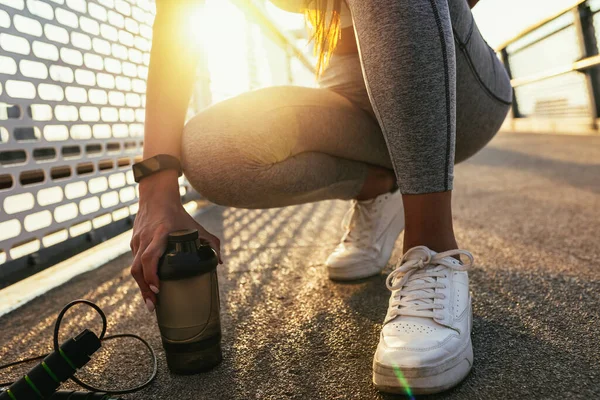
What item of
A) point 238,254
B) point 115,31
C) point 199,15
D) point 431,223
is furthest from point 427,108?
point 115,31

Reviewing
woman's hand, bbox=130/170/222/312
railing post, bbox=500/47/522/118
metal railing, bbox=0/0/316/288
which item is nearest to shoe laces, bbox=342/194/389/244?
woman's hand, bbox=130/170/222/312

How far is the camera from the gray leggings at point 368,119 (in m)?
0.73

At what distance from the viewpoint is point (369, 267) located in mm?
1204

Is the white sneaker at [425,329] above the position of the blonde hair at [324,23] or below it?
below

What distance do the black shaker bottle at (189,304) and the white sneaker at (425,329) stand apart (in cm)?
27

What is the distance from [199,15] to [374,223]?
0.64 metres

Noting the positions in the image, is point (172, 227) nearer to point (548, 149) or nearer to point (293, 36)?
point (548, 149)

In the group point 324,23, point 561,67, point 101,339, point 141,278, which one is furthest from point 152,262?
point 561,67

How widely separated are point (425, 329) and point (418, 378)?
82mm

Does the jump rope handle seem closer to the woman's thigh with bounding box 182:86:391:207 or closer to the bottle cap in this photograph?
the bottle cap

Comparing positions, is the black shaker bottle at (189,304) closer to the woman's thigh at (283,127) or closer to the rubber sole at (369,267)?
the woman's thigh at (283,127)

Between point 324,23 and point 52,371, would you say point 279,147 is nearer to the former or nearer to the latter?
point 324,23

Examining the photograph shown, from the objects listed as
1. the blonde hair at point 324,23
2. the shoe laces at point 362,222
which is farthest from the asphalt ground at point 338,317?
the blonde hair at point 324,23

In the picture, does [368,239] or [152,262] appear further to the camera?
[368,239]
